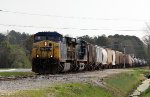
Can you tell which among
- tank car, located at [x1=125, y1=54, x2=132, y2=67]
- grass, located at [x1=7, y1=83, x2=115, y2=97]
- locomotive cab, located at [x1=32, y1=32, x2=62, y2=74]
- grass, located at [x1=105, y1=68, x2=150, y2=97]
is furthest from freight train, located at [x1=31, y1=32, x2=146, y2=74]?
tank car, located at [x1=125, y1=54, x2=132, y2=67]

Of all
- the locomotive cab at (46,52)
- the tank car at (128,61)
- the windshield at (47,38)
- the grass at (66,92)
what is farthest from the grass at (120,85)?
the tank car at (128,61)

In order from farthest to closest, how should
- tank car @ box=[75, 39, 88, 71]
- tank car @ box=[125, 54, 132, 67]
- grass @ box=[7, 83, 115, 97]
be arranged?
tank car @ box=[125, 54, 132, 67] → tank car @ box=[75, 39, 88, 71] → grass @ box=[7, 83, 115, 97]

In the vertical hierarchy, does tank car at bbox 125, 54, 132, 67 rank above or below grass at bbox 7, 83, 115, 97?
above

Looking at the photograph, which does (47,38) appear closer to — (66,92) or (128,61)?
(66,92)

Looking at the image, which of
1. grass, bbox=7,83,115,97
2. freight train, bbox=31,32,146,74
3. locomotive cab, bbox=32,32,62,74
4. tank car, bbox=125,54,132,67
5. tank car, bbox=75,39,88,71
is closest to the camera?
grass, bbox=7,83,115,97

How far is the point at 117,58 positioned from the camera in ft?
331

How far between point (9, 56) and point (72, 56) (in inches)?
2855

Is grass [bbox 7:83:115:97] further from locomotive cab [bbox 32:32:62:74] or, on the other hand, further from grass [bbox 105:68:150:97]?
locomotive cab [bbox 32:32:62:74]

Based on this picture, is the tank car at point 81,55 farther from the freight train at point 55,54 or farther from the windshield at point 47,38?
the windshield at point 47,38

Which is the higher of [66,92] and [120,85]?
[66,92]

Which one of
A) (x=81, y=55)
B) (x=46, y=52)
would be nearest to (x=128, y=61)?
(x=81, y=55)

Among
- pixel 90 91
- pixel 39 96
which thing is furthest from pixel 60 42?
pixel 39 96

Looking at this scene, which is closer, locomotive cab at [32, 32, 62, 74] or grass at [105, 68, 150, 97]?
grass at [105, 68, 150, 97]

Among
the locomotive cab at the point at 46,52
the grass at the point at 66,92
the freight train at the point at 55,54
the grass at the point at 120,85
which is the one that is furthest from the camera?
the freight train at the point at 55,54
